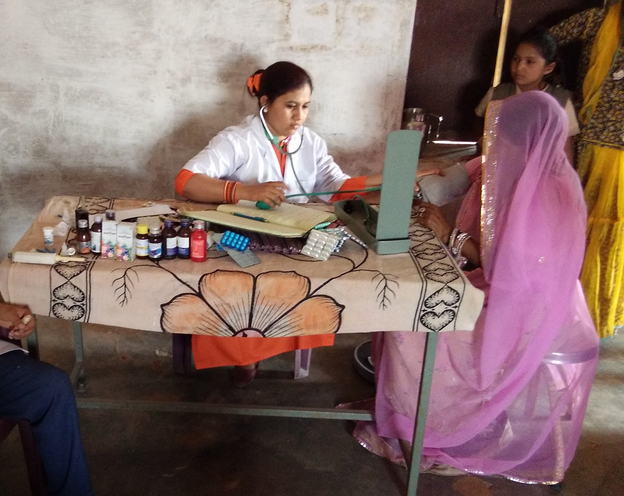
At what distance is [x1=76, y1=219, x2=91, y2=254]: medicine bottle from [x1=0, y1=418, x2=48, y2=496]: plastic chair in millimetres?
488

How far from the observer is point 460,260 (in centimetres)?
178

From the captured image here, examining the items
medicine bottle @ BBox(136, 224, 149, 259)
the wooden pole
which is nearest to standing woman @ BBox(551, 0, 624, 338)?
the wooden pole

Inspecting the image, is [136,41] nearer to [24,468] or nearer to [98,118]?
[98,118]

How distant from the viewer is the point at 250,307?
4.57 feet

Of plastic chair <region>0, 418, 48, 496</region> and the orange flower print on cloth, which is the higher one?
the orange flower print on cloth

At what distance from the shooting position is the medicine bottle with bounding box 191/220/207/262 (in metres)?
1.42

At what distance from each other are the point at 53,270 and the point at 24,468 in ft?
2.85

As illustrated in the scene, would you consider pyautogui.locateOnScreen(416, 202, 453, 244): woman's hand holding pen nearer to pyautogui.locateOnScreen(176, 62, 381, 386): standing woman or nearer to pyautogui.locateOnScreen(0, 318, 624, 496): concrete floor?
pyautogui.locateOnScreen(176, 62, 381, 386): standing woman

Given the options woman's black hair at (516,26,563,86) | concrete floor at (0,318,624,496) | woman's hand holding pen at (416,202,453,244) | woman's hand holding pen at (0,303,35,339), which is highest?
woman's black hair at (516,26,563,86)

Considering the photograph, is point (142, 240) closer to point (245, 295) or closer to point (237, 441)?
point (245, 295)

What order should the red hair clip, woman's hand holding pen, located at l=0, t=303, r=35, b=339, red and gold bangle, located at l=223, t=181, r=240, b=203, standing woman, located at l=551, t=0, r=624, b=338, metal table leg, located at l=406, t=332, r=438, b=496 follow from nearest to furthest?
1. woman's hand holding pen, located at l=0, t=303, r=35, b=339
2. metal table leg, located at l=406, t=332, r=438, b=496
3. red and gold bangle, located at l=223, t=181, r=240, b=203
4. the red hair clip
5. standing woman, located at l=551, t=0, r=624, b=338

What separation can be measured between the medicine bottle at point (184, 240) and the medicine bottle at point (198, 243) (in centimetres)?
2

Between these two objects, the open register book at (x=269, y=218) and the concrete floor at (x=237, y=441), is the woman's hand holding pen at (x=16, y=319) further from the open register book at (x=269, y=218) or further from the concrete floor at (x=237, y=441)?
the concrete floor at (x=237, y=441)

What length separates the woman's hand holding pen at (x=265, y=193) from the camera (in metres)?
1.71
